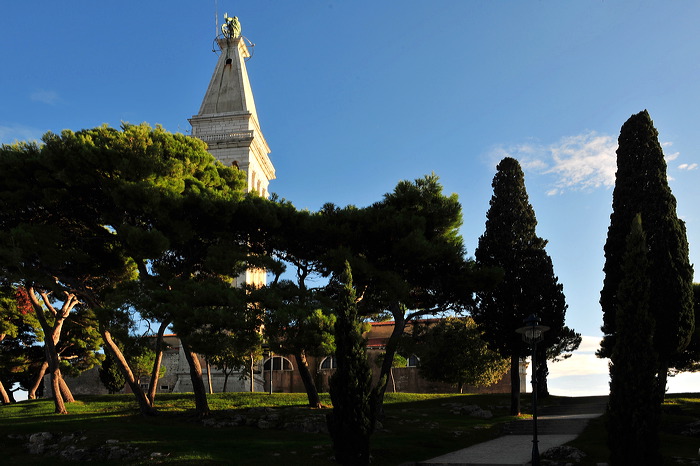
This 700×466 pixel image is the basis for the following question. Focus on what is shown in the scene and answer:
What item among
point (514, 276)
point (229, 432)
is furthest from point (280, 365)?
point (229, 432)

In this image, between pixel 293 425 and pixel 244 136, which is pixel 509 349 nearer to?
pixel 293 425

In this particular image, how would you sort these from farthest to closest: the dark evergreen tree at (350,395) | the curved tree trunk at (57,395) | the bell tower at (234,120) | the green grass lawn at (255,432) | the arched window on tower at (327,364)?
the arched window on tower at (327,364) < the bell tower at (234,120) < the curved tree trunk at (57,395) < the green grass lawn at (255,432) < the dark evergreen tree at (350,395)

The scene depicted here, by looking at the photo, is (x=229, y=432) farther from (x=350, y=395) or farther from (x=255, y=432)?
(x=350, y=395)

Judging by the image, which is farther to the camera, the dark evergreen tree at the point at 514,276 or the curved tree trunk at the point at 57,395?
the dark evergreen tree at the point at 514,276

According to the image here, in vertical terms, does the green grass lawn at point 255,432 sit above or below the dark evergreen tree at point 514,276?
below

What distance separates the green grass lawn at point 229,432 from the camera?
684 inches

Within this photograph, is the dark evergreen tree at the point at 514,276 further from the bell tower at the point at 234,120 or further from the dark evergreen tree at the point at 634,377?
the bell tower at the point at 234,120

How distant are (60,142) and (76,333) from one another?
18.5 metres

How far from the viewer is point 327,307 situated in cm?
2267

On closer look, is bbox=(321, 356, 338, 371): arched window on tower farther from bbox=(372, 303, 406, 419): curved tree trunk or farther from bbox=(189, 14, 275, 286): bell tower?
bbox=(372, 303, 406, 419): curved tree trunk

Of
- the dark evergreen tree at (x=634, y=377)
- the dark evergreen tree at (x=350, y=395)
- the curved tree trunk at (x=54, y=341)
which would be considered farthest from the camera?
the curved tree trunk at (x=54, y=341)

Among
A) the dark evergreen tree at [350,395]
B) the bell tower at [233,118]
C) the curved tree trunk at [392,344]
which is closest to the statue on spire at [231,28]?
the bell tower at [233,118]

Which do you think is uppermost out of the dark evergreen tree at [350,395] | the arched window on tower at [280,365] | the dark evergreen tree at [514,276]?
the dark evergreen tree at [514,276]

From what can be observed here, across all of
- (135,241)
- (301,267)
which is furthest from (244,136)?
(135,241)
